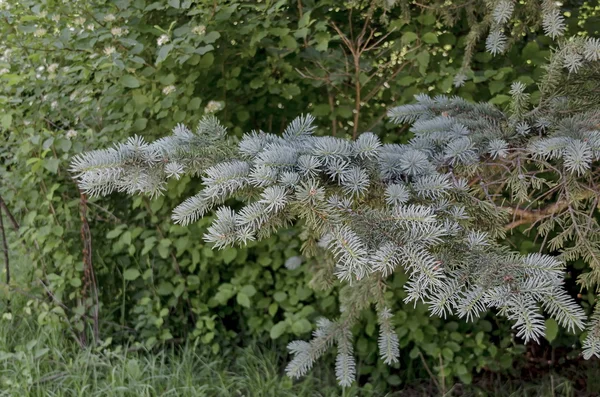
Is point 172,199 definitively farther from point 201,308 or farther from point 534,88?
point 534,88

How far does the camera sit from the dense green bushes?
101 inches

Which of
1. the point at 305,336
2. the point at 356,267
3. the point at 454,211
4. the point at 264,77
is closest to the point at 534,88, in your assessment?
the point at 264,77

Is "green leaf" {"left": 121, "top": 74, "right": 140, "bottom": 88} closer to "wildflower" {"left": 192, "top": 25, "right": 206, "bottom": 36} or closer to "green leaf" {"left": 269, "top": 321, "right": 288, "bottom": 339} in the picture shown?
"wildflower" {"left": 192, "top": 25, "right": 206, "bottom": 36}

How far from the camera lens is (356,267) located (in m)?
1.01

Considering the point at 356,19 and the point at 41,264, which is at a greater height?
the point at 356,19

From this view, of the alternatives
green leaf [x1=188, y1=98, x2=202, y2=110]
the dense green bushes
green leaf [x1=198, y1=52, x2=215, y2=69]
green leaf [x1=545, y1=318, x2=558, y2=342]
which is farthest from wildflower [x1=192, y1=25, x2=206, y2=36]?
green leaf [x1=545, y1=318, x2=558, y2=342]

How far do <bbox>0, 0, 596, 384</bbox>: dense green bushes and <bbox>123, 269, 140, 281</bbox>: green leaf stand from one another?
0.02 meters

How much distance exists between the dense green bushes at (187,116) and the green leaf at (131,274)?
0.02m

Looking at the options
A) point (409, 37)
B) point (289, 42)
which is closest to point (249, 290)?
point (289, 42)

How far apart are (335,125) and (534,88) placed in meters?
0.89

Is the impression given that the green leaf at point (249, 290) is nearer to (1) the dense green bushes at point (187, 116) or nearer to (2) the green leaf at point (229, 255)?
(1) the dense green bushes at point (187, 116)

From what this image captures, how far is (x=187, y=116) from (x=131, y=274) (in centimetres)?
83

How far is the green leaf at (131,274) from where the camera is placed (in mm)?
2939

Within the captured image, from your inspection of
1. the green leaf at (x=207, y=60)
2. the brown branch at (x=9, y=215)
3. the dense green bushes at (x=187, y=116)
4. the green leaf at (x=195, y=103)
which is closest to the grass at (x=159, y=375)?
the dense green bushes at (x=187, y=116)
